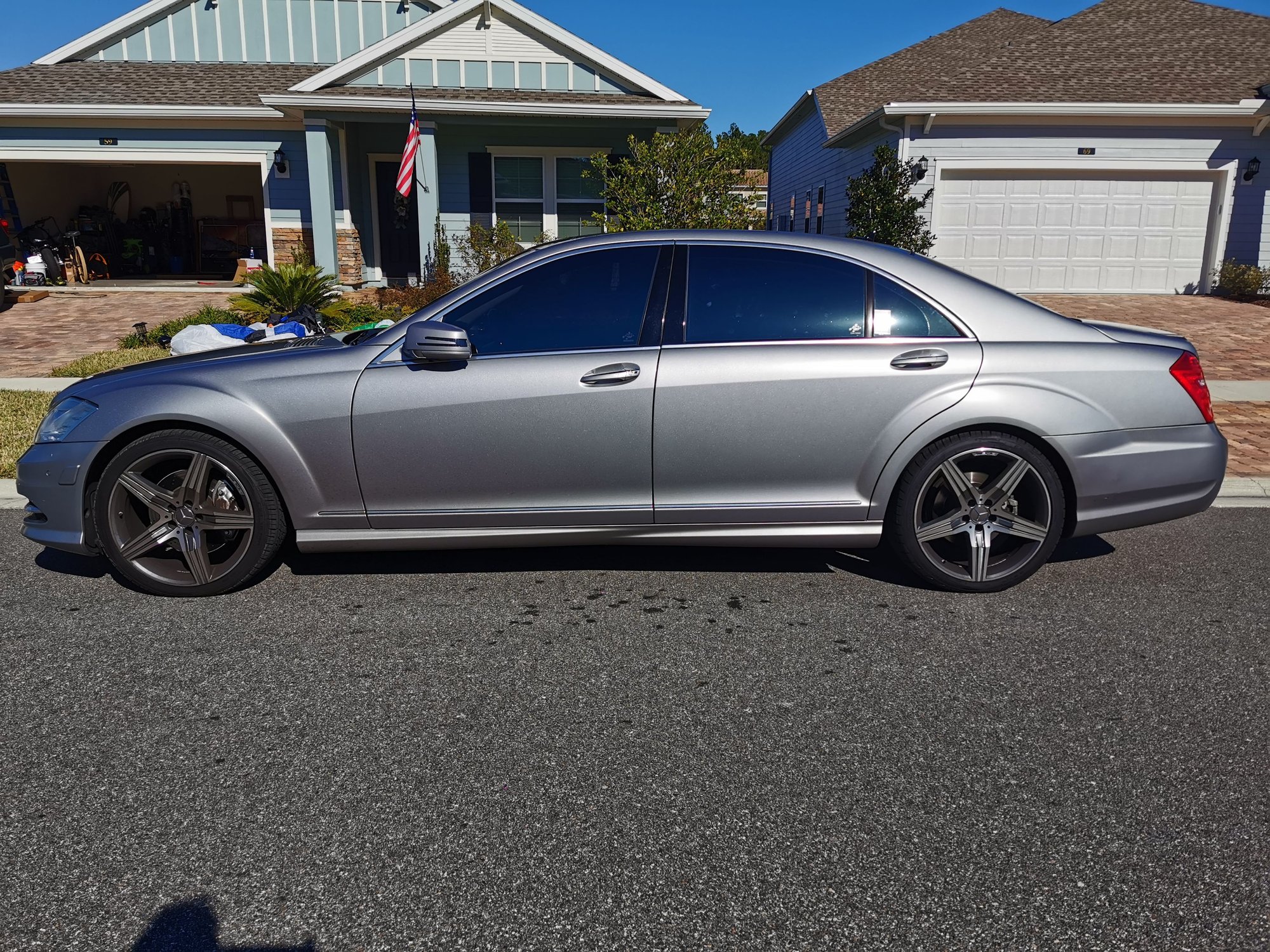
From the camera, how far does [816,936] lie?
241cm

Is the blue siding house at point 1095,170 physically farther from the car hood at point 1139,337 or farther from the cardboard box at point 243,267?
the car hood at point 1139,337

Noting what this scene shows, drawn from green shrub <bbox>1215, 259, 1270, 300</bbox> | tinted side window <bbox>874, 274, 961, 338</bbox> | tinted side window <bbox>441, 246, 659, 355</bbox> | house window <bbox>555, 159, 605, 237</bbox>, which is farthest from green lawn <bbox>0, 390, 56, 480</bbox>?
green shrub <bbox>1215, 259, 1270, 300</bbox>

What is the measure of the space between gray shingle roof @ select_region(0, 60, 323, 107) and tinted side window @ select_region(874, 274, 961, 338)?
51.4 ft

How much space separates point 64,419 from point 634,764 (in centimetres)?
329

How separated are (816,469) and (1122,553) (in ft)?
6.70

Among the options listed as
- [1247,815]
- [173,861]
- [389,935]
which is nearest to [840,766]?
[1247,815]

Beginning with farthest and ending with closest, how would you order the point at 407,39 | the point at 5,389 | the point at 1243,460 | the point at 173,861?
the point at 407,39, the point at 5,389, the point at 1243,460, the point at 173,861

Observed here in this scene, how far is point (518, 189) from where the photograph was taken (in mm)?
18109

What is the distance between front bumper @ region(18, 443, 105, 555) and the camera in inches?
180

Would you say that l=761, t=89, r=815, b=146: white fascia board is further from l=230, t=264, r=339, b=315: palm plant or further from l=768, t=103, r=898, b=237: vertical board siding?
l=230, t=264, r=339, b=315: palm plant

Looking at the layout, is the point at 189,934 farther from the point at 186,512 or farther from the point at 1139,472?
the point at 1139,472

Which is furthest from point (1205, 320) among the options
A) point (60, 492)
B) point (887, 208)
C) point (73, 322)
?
point (73, 322)

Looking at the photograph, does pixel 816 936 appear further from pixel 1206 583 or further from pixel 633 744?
pixel 1206 583

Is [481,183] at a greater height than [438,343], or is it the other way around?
[481,183]
